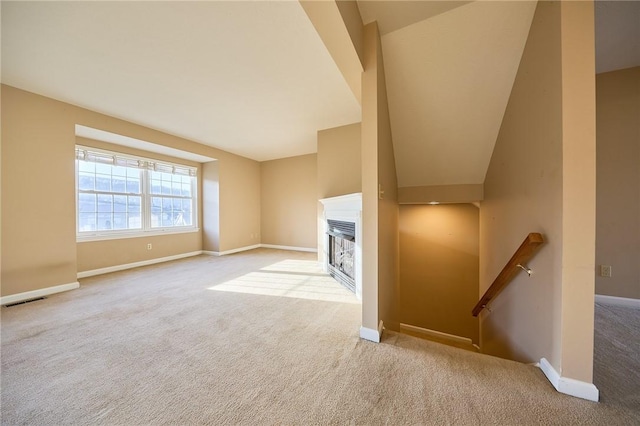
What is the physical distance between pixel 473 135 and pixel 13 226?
5.25 meters

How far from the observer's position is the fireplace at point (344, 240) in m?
2.73

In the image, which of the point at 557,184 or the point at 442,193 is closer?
the point at 557,184

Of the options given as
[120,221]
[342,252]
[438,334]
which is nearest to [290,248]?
[342,252]

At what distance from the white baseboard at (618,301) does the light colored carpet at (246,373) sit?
2087mm

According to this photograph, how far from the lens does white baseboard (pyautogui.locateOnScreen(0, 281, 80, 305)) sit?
2.48 metres

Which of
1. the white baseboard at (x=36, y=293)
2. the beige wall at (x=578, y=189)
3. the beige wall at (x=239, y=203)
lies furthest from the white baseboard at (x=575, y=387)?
the beige wall at (x=239, y=203)

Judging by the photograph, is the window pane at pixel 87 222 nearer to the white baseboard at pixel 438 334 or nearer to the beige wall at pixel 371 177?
the beige wall at pixel 371 177

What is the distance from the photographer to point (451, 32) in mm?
1658

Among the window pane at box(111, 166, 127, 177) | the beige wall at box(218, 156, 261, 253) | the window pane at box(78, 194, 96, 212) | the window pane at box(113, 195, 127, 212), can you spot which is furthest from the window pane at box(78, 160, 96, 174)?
the beige wall at box(218, 156, 261, 253)

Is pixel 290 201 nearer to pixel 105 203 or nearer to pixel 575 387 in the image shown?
pixel 105 203

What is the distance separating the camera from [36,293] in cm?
265

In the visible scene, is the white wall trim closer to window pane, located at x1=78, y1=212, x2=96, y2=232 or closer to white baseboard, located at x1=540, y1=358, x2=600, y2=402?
window pane, located at x1=78, y1=212, x2=96, y2=232

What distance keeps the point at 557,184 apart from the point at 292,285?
2.84m

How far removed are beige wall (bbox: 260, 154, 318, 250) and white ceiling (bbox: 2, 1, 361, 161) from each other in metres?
2.13
